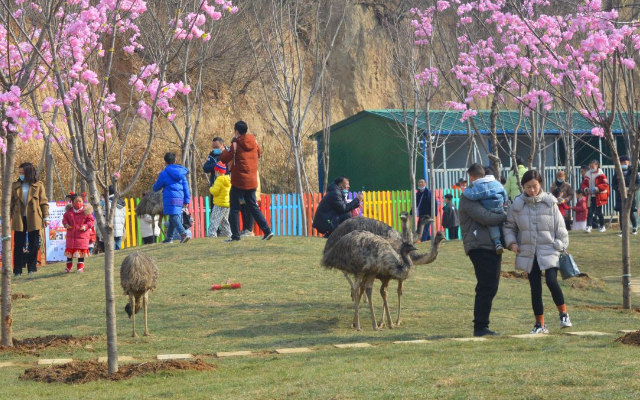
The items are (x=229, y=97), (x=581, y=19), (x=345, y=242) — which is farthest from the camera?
(x=229, y=97)

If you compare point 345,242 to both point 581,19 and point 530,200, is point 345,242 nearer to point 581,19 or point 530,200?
point 530,200

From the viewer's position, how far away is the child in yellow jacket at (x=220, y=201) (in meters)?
19.3

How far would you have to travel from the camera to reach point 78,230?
1627cm

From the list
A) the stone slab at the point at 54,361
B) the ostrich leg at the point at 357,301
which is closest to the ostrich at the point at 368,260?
the ostrich leg at the point at 357,301

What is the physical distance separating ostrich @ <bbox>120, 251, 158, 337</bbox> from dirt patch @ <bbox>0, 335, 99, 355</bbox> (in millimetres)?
657

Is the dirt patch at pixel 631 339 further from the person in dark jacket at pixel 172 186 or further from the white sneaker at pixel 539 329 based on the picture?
the person in dark jacket at pixel 172 186

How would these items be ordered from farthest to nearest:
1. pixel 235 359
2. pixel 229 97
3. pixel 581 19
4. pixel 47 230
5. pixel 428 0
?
pixel 229 97 < pixel 428 0 < pixel 47 230 < pixel 581 19 < pixel 235 359

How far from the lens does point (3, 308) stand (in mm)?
9867

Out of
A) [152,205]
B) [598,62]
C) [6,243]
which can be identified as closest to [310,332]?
[6,243]

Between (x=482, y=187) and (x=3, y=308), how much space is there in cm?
554

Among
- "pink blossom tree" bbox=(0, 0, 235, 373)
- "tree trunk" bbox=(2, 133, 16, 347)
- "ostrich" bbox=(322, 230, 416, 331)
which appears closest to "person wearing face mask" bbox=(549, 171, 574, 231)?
"ostrich" bbox=(322, 230, 416, 331)

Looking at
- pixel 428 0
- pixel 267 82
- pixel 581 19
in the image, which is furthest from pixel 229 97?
pixel 581 19

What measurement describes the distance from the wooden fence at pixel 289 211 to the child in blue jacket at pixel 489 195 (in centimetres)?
1399

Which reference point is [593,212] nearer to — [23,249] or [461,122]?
[461,122]
